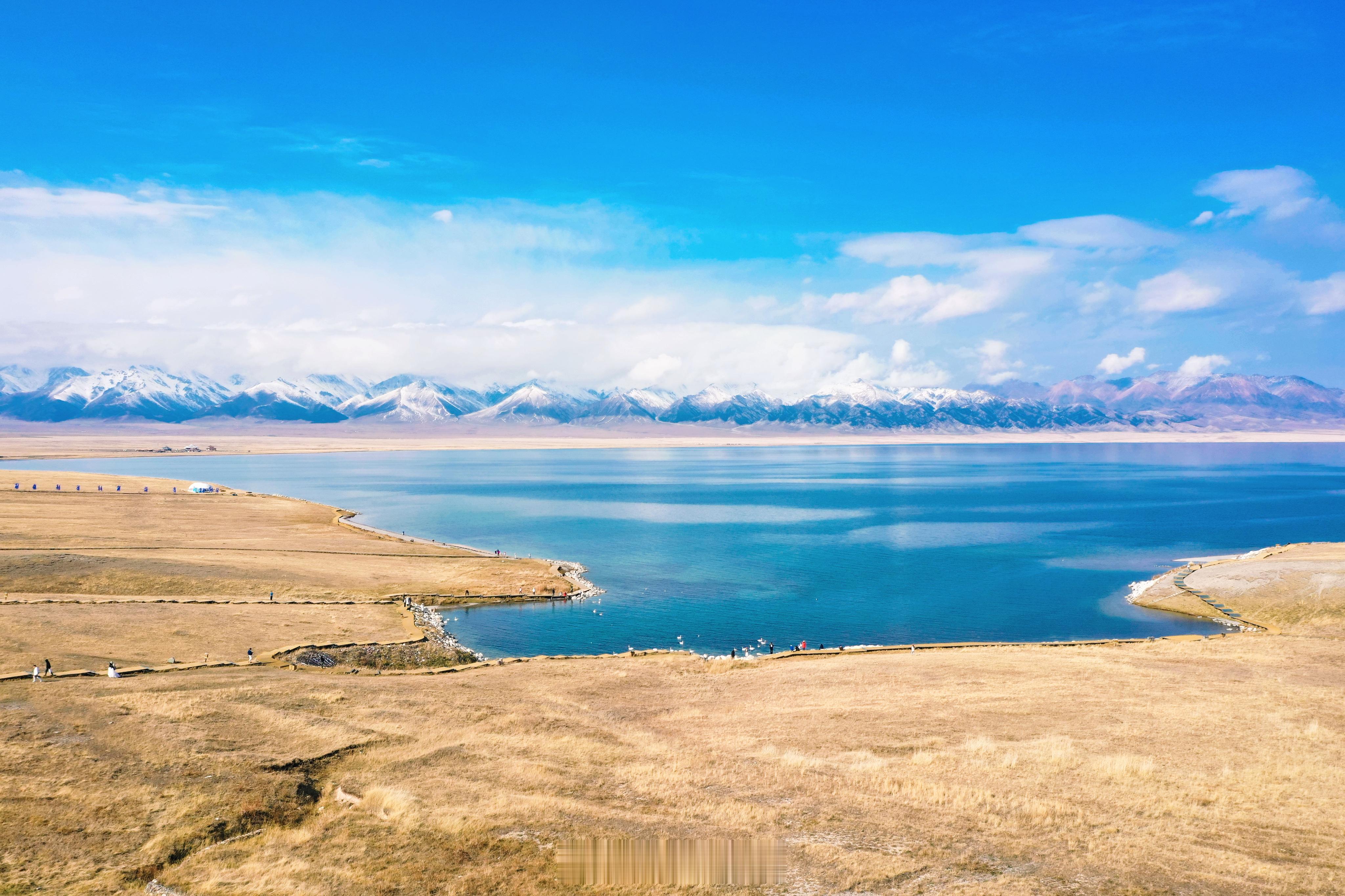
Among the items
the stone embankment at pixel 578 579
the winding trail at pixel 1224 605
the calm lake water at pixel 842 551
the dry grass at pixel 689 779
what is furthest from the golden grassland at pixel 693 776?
the stone embankment at pixel 578 579

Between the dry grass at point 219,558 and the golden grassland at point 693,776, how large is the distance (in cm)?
2349

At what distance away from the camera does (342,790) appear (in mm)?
27156

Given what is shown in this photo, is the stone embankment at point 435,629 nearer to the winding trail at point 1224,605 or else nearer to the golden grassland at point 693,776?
the golden grassland at point 693,776

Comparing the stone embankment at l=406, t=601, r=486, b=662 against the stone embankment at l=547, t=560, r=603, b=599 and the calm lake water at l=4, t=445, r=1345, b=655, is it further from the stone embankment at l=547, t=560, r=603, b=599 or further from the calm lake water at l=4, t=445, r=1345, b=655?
the stone embankment at l=547, t=560, r=603, b=599

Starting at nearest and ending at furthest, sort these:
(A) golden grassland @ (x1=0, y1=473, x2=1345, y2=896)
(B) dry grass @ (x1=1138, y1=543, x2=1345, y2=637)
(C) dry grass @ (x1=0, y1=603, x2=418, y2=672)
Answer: (A) golden grassland @ (x1=0, y1=473, x2=1345, y2=896), (C) dry grass @ (x1=0, y1=603, x2=418, y2=672), (B) dry grass @ (x1=1138, y1=543, x2=1345, y2=637)

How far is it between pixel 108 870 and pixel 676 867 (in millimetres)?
15423

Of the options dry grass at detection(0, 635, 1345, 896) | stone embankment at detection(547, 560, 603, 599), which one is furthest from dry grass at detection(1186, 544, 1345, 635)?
Answer: stone embankment at detection(547, 560, 603, 599)

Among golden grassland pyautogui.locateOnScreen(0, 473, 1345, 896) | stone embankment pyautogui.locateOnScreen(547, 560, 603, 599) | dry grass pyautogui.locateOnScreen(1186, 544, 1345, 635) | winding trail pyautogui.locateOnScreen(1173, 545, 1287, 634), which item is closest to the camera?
golden grassland pyautogui.locateOnScreen(0, 473, 1345, 896)

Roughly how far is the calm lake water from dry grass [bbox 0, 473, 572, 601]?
9.80 meters

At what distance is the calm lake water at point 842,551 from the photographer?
6406 centimetres

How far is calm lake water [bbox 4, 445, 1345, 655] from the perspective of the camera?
64062mm

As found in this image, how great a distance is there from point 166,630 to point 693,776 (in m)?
43.3

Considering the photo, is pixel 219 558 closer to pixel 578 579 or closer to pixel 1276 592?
pixel 578 579

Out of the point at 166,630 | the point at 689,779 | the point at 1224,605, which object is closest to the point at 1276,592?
the point at 1224,605
